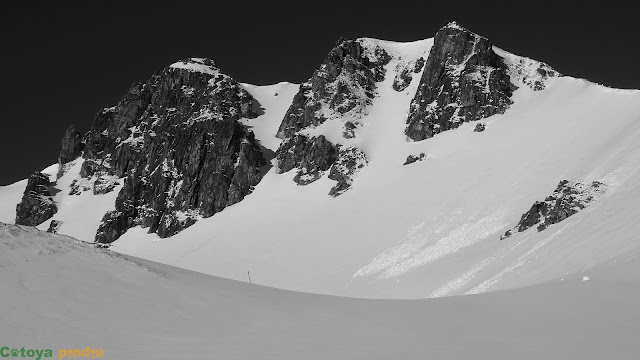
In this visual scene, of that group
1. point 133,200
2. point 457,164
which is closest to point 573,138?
point 457,164

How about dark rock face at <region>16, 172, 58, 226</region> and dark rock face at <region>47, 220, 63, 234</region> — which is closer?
dark rock face at <region>47, 220, 63, 234</region>

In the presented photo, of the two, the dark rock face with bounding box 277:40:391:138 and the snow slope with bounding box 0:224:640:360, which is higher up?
the dark rock face with bounding box 277:40:391:138

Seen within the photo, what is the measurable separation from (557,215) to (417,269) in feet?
62.7

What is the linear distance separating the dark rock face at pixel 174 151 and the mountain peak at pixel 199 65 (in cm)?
29

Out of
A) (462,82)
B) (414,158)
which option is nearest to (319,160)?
(414,158)

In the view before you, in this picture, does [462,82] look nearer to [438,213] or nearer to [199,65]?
[438,213]

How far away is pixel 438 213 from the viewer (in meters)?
86.7

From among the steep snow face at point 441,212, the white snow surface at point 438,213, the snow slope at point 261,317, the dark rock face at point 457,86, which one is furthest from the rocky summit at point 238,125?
the snow slope at point 261,317

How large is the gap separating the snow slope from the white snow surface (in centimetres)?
1850

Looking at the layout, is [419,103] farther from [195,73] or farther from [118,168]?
[118,168]

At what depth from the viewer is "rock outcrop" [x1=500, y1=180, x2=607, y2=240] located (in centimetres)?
5575

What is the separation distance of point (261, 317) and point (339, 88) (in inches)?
5051

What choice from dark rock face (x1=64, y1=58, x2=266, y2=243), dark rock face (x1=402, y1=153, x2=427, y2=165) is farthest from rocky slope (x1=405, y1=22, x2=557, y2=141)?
dark rock face (x1=64, y1=58, x2=266, y2=243)

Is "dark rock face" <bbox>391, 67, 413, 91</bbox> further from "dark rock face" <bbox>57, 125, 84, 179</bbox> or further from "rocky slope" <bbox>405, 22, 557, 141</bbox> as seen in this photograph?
"dark rock face" <bbox>57, 125, 84, 179</bbox>
